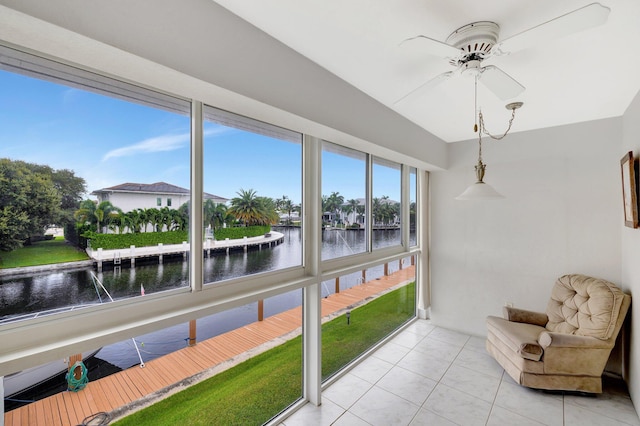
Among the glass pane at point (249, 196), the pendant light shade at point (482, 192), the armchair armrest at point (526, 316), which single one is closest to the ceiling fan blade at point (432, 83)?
the pendant light shade at point (482, 192)

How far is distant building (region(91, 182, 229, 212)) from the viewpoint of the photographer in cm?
143

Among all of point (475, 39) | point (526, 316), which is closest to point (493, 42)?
point (475, 39)

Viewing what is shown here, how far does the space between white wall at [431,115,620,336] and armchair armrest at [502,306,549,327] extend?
0.31 metres

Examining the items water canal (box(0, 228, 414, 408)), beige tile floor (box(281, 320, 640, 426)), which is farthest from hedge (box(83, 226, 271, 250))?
beige tile floor (box(281, 320, 640, 426))

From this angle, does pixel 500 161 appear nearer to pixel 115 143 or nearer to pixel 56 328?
pixel 115 143

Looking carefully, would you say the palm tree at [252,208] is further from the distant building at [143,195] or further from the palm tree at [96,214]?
the palm tree at [96,214]

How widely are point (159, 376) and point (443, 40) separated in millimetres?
2547

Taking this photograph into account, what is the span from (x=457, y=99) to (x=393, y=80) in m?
0.76

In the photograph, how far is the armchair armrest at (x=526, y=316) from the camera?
318 centimetres

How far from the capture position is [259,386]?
A: 2.28 metres

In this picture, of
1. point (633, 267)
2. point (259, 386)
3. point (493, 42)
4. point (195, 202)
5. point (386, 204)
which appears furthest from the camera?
point (386, 204)

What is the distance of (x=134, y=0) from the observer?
1.11 metres

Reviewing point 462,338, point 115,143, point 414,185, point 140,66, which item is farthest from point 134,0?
point 462,338

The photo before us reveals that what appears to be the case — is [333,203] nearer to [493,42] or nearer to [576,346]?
[493,42]
